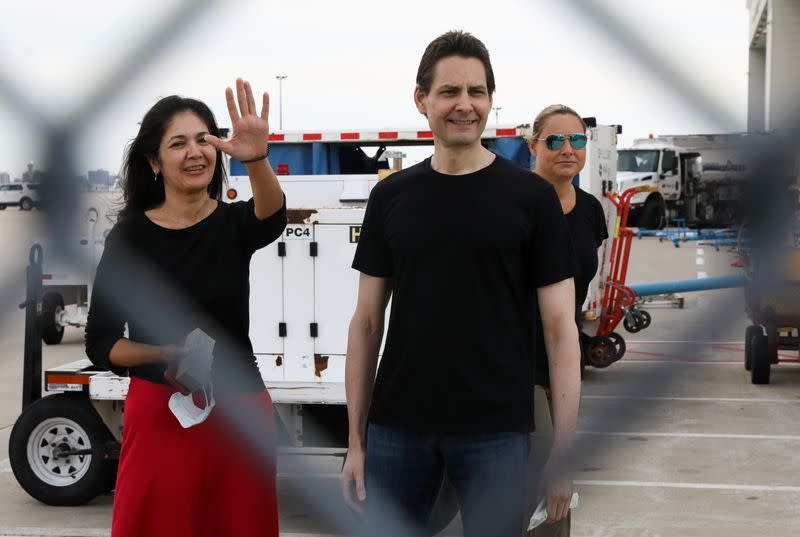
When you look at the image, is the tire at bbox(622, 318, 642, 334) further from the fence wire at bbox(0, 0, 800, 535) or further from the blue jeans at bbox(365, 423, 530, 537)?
the fence wire at bbox(0, 0, 800, 535)

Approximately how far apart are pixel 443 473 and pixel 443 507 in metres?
0.18

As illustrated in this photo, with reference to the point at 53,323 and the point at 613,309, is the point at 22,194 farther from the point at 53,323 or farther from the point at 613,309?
the point at 53,323

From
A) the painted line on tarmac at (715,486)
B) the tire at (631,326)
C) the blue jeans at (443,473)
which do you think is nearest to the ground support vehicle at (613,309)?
the tire at (631,326)

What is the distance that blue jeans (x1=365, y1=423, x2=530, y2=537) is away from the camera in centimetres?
193

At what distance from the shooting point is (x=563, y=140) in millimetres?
2602

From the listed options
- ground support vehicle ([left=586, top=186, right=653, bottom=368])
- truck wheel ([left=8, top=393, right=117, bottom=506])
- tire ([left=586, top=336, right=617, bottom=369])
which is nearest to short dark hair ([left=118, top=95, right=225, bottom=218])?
truck wheel ([left=8, top=393, right=117, bottom=506])

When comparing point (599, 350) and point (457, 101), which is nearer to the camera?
point (457, 101)

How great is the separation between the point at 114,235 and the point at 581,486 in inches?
42.2

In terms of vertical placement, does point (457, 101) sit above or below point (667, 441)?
above

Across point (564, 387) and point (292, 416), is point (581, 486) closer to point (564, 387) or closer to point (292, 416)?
point (564, 387)

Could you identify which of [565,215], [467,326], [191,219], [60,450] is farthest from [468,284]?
[60,450]

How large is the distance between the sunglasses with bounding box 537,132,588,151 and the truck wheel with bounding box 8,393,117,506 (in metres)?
3.23

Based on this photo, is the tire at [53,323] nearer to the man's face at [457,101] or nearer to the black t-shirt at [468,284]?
the black t-shirt at [468,284]

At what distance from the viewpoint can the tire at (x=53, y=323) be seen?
35.7ft
